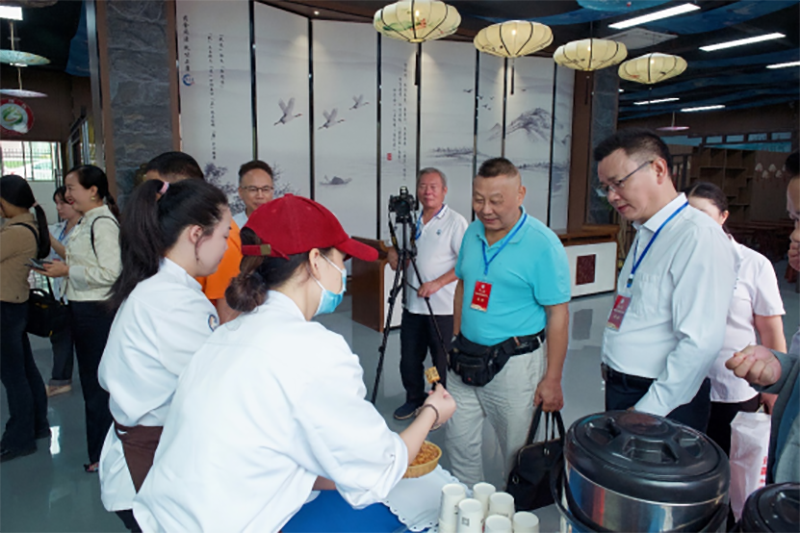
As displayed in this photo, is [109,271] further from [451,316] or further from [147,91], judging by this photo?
[147,91]

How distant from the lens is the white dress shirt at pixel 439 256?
3158mm

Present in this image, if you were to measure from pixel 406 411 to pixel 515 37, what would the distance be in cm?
405

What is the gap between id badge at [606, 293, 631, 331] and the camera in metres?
1.53

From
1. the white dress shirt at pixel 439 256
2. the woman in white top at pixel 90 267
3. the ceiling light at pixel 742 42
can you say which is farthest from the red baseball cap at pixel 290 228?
the ceiling light at pixel 742 42

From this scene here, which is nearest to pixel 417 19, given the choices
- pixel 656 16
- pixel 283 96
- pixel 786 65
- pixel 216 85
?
pixel 283 96

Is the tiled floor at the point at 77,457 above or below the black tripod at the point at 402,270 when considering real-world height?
below

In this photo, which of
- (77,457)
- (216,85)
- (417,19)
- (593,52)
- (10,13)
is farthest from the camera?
(10,13)

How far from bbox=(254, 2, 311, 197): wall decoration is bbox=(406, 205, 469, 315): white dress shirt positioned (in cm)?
356

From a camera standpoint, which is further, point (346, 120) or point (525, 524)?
point (346, 120)

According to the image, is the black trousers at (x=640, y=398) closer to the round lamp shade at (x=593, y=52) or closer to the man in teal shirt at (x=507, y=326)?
the man in teal shirt at (x=507, y=326)

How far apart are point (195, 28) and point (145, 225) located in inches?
196

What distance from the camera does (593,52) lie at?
581 centimetres

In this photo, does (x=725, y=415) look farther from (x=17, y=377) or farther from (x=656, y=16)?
(x=656, y=16)

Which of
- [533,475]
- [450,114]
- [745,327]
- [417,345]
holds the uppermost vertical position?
[450,114]
